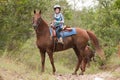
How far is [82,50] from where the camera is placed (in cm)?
1356

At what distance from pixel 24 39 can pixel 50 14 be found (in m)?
4.73

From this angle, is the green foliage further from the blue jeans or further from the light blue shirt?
the light blue shirt

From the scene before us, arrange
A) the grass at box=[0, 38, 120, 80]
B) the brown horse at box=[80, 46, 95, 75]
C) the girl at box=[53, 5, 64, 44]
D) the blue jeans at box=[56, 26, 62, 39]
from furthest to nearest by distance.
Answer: the brown horse at box=[80, 46, 95, 75] → the blue jeans at box=[56, 26, 62, 39] → the girl at box=[53, 5, 64, 44] → the grass at box=[0, 38, 120, 80]

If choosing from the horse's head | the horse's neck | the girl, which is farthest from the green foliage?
the girl

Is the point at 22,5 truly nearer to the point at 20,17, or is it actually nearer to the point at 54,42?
the point at 20,17

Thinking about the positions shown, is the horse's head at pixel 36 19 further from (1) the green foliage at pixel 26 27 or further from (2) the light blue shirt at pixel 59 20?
(1) the green foliage at pixel 26 27

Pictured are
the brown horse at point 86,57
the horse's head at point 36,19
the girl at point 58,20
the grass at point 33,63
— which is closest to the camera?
the grass at point 33,63

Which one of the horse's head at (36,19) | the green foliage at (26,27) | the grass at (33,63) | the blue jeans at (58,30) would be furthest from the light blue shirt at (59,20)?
the green foliage at (26,27)

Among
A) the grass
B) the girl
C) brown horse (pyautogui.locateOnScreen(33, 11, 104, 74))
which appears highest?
the girl

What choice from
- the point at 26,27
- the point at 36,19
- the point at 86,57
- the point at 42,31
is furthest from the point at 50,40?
the point at 26,27

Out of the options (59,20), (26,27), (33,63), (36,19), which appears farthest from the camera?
(26,27)

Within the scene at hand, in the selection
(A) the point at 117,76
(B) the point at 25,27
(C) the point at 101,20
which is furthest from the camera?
(C) the point at 101,20

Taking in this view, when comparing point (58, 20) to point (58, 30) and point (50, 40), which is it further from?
point (50, 40)

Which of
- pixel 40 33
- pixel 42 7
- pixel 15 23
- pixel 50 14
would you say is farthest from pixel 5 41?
pixel 50 14
